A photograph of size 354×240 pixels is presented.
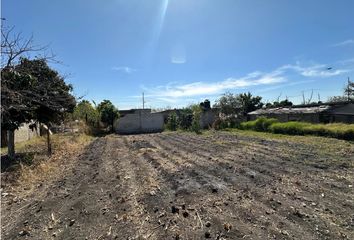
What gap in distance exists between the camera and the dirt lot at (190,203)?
4.04 meters

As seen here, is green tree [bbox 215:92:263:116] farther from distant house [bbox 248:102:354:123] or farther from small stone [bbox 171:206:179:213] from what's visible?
small stone [bbox 171:206:179:213]

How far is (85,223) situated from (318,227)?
313 centimetres

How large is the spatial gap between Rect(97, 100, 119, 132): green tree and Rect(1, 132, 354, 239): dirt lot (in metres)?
17.9

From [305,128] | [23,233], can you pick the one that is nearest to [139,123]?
[305,128]

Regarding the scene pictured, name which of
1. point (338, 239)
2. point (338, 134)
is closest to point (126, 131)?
point (338, 134)

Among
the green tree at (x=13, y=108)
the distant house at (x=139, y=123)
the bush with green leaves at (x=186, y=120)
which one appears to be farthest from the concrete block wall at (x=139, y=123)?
the green tree at (x=13, y=108)

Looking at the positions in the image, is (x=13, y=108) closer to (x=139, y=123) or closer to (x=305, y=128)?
(x=305, y=128)

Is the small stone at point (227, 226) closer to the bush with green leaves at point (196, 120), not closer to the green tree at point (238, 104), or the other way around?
the bush with green leaves at point (196, 120)

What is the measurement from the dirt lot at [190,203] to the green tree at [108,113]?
58.9 feet

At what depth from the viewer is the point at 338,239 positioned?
370 centimetres

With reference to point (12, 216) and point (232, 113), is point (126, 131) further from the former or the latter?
point (12, 216)

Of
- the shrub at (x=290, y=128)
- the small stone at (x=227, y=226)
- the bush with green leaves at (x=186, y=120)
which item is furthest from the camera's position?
the bush with green leaves at (x=186, y=120)

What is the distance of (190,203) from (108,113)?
72.3 ft

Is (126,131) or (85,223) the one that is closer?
(85,223)
